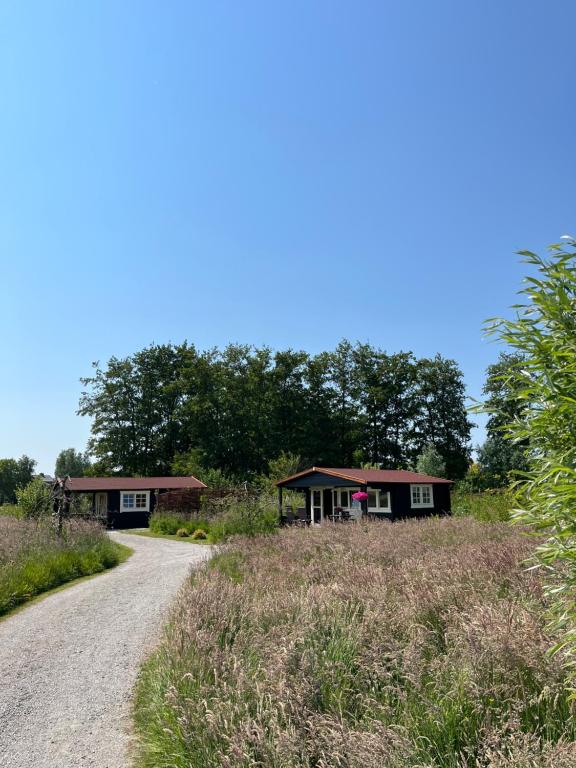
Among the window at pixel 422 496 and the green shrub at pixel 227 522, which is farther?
the window at pixel 422 496

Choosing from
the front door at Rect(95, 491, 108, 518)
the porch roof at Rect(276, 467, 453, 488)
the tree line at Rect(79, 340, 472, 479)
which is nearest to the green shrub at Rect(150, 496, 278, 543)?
the porch roof at Rect(276, 467, 453, 488)

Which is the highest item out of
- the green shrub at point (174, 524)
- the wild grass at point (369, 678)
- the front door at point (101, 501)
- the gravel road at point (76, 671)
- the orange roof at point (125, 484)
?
the orange roof at point (125, 484)

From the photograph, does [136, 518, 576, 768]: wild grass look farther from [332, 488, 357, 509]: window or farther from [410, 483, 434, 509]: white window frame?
[332, 488, 357, 509]: window

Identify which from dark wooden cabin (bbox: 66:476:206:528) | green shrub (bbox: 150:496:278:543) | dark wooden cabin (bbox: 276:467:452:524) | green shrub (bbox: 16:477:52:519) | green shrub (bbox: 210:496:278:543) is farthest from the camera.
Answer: dark wooden cabin (bbox: 66:476:206:528)

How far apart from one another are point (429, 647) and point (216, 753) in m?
1.85

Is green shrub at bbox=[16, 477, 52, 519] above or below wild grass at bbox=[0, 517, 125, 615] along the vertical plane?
above

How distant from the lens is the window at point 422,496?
115 ft

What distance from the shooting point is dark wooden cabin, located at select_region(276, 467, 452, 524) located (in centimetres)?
3266

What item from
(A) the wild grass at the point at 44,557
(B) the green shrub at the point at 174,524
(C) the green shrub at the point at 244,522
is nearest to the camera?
(A) the wild grass at the point at 44,557

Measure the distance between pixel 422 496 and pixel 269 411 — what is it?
2609 cm

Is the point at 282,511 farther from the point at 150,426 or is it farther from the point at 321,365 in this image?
the point at 150,426

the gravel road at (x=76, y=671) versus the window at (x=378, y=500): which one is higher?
the window at (x=378, y=500)

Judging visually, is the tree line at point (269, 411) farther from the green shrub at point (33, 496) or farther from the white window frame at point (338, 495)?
the green shrub at point (33, 496)

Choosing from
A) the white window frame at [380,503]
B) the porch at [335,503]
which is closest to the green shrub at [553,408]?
the porch at [335,503]
